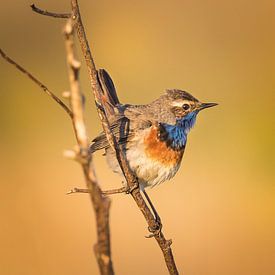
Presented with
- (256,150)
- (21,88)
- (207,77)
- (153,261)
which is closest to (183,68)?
(207,77)

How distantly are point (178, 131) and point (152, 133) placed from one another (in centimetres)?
25

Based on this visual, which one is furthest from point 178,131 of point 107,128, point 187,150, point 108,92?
point 187,150

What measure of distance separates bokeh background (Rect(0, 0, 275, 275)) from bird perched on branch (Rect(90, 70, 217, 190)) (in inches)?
106

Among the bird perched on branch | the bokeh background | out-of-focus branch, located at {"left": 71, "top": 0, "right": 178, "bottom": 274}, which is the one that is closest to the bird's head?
the bird perched on branch

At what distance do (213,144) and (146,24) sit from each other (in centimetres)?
293

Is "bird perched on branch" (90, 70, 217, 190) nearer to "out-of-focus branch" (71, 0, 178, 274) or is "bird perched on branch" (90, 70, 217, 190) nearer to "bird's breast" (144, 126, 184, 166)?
"bird's breast" (144, 126, 184, 166)

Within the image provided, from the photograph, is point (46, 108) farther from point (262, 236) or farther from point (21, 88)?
point (262, 236)

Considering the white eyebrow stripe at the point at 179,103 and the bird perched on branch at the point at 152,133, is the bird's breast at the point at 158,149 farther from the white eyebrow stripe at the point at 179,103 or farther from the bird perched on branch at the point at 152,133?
the white eyebrow stripe at the point at 179,103

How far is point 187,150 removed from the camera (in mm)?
8398

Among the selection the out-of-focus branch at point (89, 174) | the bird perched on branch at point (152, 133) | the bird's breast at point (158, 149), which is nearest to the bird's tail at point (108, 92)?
the bird perched on branch at point (152, 133)

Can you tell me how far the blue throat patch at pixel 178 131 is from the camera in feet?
14.1

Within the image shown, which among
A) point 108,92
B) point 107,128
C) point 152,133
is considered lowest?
point 107,128

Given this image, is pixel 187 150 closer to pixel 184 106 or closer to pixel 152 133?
pixel 184 106

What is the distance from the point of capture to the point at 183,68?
9.44m
